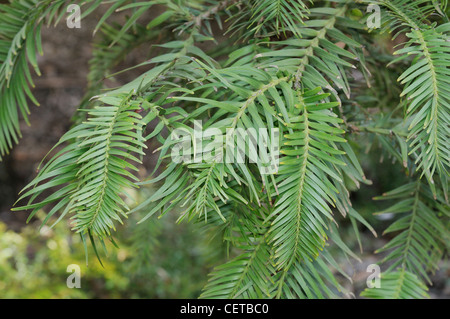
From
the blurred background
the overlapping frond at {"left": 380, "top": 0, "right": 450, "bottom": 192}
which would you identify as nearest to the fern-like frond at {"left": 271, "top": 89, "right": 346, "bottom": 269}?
the overlapping frond at {"left": 380, "top": 0, "right": 450, "bottom": 192}

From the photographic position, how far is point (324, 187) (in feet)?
1.51

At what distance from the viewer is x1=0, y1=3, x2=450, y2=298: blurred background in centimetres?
136

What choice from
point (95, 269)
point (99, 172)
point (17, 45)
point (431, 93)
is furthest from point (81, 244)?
point (431, 93)

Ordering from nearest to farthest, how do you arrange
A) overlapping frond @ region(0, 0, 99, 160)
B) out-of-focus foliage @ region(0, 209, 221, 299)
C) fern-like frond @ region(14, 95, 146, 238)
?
fern-like frond @ region(14, 95, 146, 238) → overlapping frond @ region(0, 0, 99, 160) → out-of-focus foliage @ region(0, 209, 221, 299)

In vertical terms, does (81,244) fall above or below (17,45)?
below

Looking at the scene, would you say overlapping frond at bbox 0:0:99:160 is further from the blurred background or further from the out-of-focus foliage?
the out-of-focus foliage

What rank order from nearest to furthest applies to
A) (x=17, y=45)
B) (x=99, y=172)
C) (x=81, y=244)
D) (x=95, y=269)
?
(x=99, y=172)
(x=17, y=45)
(x=95, y=269)
(x=81, y=244)

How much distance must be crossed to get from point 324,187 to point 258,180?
11cm

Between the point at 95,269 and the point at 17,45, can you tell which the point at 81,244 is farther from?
the point at 17,45

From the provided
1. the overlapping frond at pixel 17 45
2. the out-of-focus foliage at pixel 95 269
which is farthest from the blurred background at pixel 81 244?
the overlapping frond at pixel 17 45

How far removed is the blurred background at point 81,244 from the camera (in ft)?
4.47

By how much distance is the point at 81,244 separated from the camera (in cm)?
153

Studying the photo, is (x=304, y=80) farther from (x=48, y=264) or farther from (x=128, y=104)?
(x=48, y=264)
